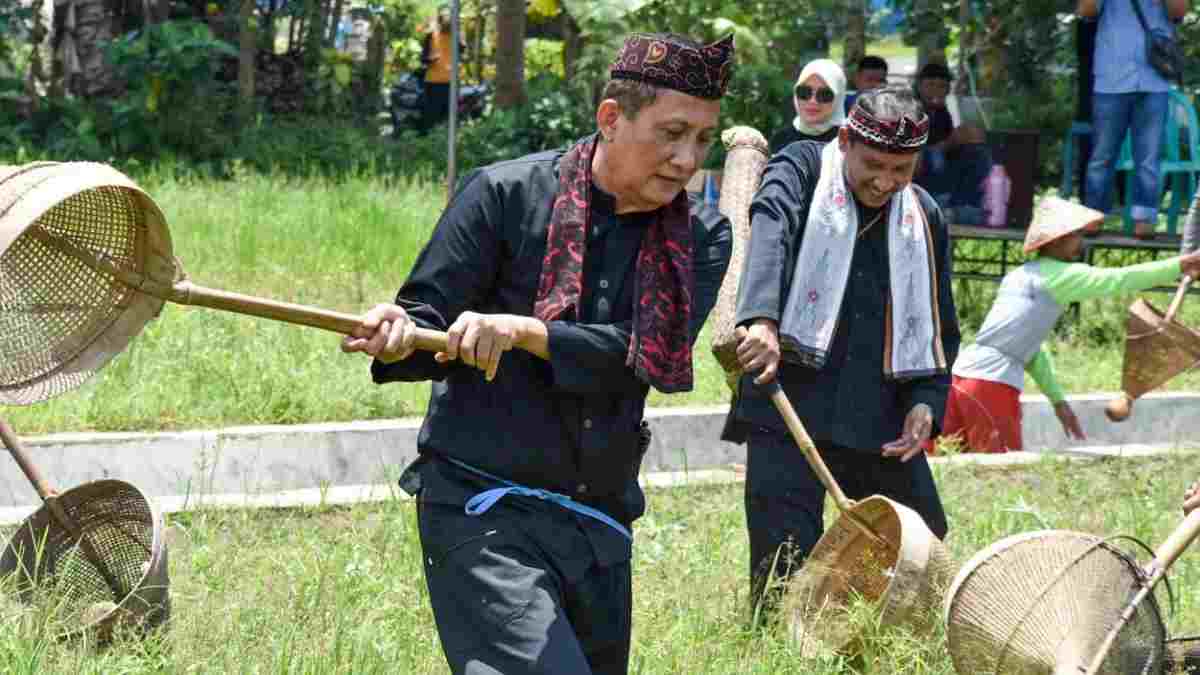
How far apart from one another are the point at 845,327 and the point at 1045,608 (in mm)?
1193

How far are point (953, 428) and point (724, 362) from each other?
3.53 m

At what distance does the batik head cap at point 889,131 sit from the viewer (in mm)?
5391

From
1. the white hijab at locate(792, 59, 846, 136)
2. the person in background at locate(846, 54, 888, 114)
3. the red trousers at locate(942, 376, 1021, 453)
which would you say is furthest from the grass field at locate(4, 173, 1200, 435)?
the white hijab at locate(792, 59, 846, 136)

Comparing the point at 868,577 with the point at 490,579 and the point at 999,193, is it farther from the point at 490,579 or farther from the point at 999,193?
the point at 999,193

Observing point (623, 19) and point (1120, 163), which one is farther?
point (623, 19)

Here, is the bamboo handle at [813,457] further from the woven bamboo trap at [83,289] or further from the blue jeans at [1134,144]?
the blue jeans at [1134,144]

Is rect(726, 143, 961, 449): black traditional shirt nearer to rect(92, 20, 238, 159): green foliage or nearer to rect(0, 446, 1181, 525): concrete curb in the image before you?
rect(0, 446, 1181, 525): concrete curb

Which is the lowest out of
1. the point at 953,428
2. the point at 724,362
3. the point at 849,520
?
the point at 953,428

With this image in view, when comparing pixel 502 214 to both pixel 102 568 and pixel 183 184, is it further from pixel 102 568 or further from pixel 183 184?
pixel 183 184

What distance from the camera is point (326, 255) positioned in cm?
1133

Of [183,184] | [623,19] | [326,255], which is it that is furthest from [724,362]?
[623,19]

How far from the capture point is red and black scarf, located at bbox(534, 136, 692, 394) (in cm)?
376

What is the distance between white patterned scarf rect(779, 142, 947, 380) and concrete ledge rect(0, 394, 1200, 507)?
2.25 metres

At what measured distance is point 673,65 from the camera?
3721 mm
